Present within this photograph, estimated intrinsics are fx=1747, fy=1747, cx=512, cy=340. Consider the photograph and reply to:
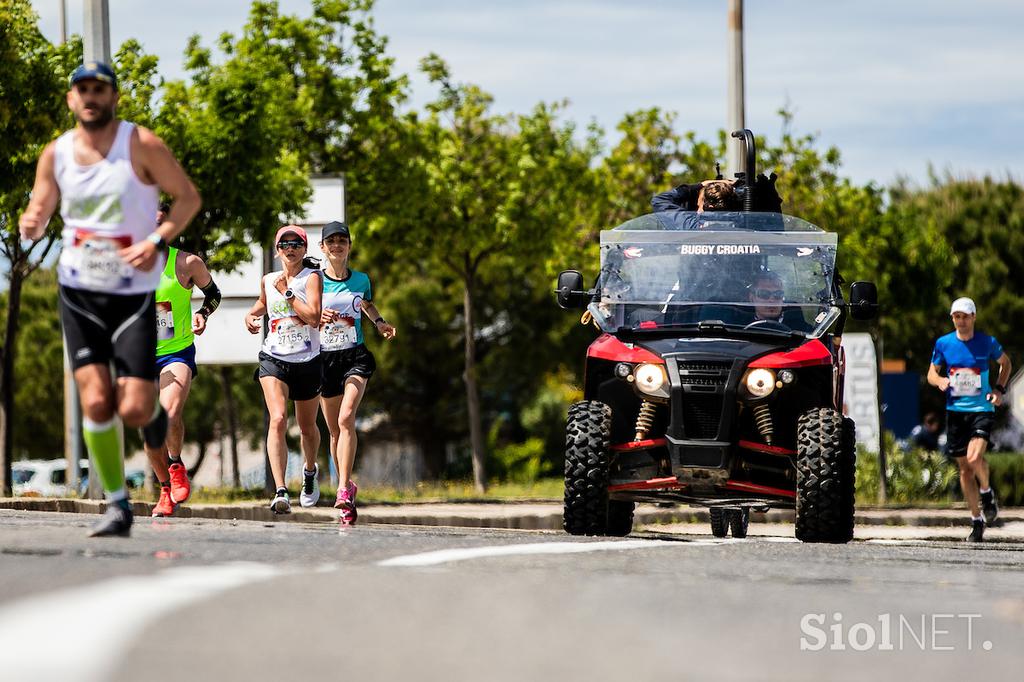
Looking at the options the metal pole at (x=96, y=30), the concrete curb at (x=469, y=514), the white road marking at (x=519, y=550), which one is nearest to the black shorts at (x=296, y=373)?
the concrete curb at (x=469, y=514)

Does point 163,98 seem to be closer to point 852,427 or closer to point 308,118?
point 308,118

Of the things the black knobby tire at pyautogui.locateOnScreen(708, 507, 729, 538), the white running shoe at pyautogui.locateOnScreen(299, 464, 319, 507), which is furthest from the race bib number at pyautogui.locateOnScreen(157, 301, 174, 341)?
the black knobby tire at pyautogui.locateOnScreen(708, 507, 729, 538)

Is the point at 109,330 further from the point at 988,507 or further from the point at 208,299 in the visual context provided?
the point at 988,507

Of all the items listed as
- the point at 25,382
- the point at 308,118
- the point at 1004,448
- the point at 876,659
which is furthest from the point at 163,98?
the point at 25,382

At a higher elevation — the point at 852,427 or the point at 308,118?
the point at 308,118

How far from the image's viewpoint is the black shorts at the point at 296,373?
40.2 ft

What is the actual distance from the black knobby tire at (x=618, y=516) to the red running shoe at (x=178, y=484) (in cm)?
283

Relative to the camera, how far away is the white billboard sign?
23.4 metres

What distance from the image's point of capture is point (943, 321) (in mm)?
44031

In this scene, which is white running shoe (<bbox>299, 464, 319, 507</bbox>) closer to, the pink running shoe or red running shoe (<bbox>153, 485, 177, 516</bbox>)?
the pink running shoe

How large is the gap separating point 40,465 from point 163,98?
2869cm

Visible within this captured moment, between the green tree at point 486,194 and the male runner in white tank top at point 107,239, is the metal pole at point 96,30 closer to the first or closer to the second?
the male runner in white tank top at point 107,239

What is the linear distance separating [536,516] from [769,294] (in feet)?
19.1

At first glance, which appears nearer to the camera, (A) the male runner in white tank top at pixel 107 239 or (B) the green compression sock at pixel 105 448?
(A) the male runner in white tank top at pixel 107 239
